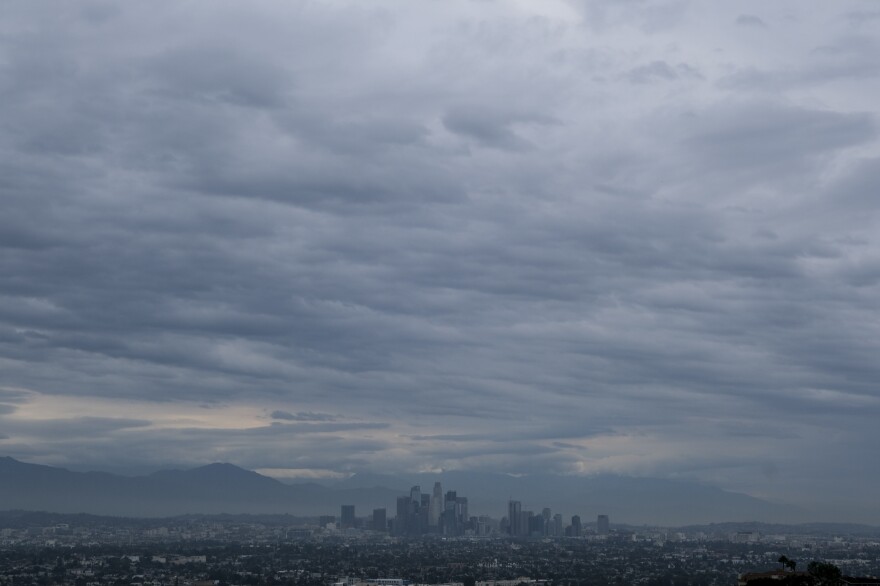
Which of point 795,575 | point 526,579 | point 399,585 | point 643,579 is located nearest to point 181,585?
point 399,585

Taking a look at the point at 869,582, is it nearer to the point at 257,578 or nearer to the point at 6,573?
the point at 257,578

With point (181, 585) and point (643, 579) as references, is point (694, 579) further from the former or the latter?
A: point (181, 585)

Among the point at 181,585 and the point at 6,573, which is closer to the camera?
the point at 181,585

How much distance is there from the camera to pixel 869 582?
9462 centimetres

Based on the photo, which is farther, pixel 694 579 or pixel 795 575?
pixel 694 579

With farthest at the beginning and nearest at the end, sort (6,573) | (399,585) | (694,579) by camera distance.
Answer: (6,573) < (694,579) < (399,585)

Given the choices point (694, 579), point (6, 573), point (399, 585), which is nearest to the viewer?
point (399, 585)

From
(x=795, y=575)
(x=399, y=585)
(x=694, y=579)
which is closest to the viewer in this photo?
(x=795, y=575)

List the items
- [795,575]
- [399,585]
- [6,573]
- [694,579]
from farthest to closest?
[6,573] < [694,579] < [399,585] < [795,575]

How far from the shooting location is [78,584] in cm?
17688

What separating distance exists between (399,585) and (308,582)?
2020cm

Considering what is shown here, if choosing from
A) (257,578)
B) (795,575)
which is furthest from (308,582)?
(795,575)

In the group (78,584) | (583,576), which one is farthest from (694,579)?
(78,584)

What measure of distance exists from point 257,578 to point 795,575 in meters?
112
